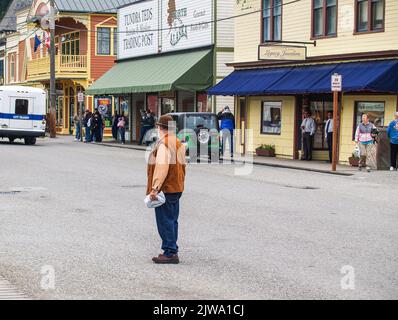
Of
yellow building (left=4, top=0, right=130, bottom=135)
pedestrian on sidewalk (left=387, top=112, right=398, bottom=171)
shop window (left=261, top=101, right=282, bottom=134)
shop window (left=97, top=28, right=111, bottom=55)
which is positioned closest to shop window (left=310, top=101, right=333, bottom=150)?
shop window (left=261, top=101, right=282, bottom=134)

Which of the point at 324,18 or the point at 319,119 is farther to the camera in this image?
the point at 319,119

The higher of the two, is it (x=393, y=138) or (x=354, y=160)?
(x=393, y=138)

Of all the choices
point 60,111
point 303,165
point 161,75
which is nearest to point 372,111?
point 303,165

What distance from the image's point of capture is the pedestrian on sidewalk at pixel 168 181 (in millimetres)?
9719

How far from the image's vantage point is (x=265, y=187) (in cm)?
1950

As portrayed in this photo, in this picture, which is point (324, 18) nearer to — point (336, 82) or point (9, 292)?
point (336, 82)

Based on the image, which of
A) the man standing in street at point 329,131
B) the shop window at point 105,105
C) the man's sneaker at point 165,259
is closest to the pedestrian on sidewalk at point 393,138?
the man standing in street at point 329,131

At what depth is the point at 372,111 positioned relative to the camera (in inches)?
1040

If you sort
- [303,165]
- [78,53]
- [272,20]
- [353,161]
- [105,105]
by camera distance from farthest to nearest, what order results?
[78,53]
[105,105]
[272,20]
[303,165]
[353,161]

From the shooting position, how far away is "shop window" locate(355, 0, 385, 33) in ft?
85.1

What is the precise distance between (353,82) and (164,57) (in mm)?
16935

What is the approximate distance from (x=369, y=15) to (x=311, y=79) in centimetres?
301
